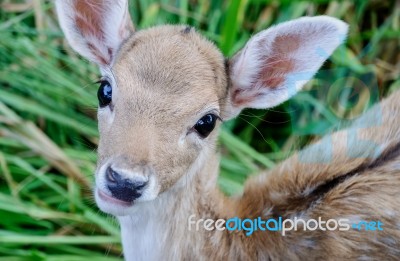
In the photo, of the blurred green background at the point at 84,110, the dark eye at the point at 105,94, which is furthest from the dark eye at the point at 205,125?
the blurred green background at the point at 84,110

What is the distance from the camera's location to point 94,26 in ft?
9.43

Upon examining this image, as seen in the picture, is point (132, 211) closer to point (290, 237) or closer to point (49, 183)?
point (290, 237)

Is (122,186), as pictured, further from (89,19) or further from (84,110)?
(84,110)

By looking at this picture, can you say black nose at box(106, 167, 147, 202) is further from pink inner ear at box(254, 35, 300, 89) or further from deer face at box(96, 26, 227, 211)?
pink inner ear at box(254, 35, 300, 89)

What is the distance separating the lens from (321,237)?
2746mm

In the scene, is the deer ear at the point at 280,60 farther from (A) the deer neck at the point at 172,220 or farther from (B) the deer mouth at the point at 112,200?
(B) the deer mouth at the point at 112,200

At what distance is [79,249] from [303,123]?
1.45 metres

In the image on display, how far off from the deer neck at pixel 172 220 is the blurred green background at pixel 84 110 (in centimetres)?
67

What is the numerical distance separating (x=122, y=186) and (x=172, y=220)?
47cm

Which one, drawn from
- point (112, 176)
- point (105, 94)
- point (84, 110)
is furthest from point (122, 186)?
point (84, 110)

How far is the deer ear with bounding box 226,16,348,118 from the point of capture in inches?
103

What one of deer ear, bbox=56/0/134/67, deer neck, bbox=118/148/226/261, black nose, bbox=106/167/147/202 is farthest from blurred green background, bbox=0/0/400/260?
black nose, bbox=106/167/147/202

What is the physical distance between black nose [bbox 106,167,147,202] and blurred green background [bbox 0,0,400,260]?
1.11m

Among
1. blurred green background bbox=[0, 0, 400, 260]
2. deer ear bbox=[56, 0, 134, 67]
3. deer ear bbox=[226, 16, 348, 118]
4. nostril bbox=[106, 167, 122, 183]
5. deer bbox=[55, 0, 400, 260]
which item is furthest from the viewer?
blurred green background bbox=[0, 0, 400, 260]
